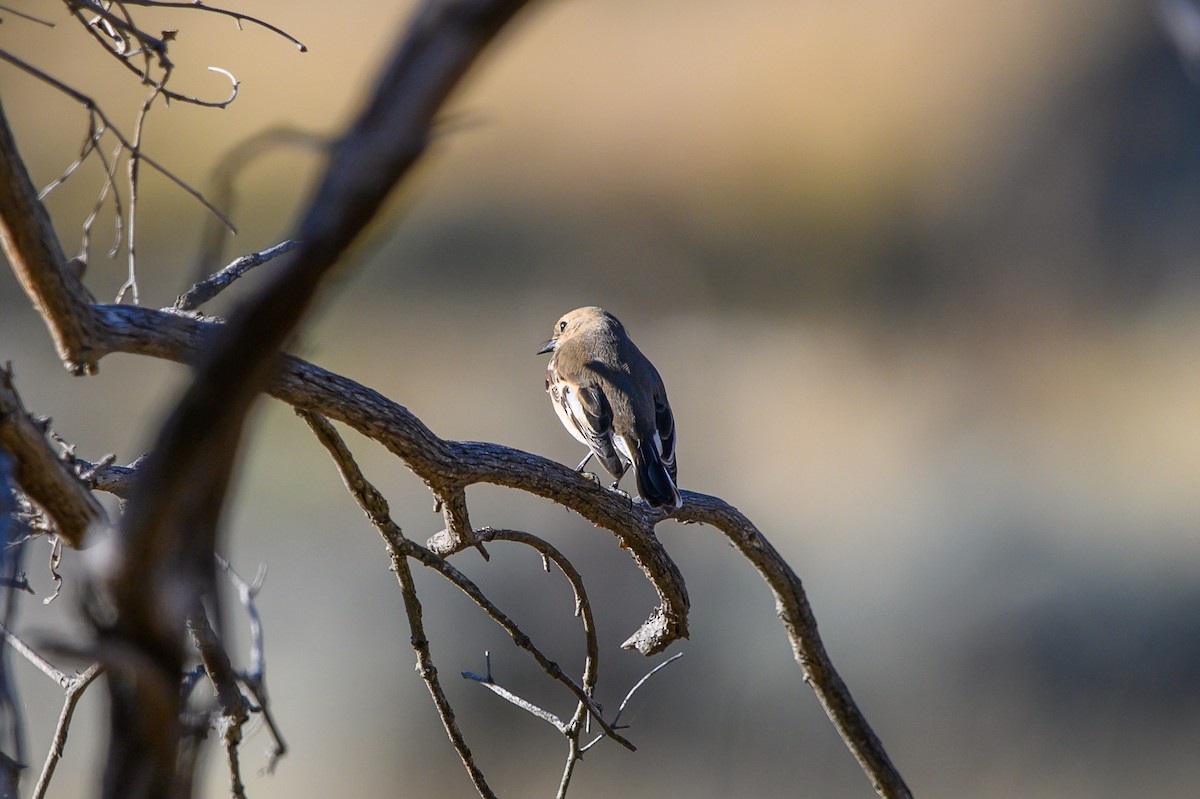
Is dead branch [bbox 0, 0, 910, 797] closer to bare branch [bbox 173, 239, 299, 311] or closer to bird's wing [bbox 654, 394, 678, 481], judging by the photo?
bare branch [bbox 173, 239, 299, 311]

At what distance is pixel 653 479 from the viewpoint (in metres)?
3.71

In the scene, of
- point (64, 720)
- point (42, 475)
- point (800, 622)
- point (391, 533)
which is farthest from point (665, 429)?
point (42, 475)

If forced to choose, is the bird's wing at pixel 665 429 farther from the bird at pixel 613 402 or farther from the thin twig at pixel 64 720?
the thin twig at pixel 64 720

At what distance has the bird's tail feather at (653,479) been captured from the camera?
3.46 m

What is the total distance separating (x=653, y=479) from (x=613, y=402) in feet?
2.34

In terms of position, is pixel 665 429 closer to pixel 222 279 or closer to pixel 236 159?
pixel 222 279

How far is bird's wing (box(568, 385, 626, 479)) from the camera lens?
4180 millimetres

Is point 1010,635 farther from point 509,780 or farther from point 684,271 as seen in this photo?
point 684,271

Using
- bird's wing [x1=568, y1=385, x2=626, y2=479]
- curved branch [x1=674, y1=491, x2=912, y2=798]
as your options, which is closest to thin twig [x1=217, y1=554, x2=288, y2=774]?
curved branch [x1=674, y1=491, x2=912, y2=798]

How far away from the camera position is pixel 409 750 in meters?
7.98

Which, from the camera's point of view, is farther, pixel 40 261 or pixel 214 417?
pixel 40 261

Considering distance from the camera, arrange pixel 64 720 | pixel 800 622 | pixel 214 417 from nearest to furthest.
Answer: pixel 214 417 < pixel 64 720 < pixel 800 622

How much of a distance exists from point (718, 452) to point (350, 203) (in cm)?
949

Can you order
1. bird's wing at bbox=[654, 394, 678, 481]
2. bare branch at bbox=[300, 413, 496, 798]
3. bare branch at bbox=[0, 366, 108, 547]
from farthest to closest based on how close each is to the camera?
bird's wing at bbox=[654, 394, 678, 481]
bare branch at bbox=[300, 413, 496, 798]
bare branch at bbox=[0, 366, 108, 547]
